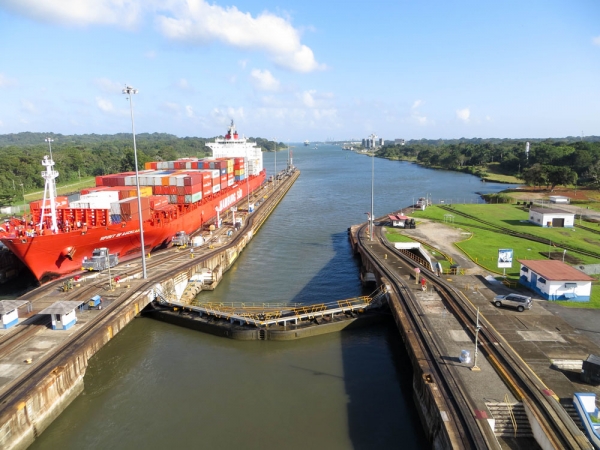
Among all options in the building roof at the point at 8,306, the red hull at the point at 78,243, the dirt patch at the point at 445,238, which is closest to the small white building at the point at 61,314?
the building roof at the point at 8,306

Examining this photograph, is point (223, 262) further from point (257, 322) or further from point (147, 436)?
point (147, 436)

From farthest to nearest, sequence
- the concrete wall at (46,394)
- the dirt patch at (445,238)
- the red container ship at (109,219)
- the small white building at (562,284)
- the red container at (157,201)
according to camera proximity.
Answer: the red container at (157,201) < the dirt patch at (445,238) < the red container ship at (109,219) < the small white building at (562,284) < the concrete wall at (46,394)

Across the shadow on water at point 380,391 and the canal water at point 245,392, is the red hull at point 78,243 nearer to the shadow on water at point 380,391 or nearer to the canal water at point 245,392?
the canal water at point 245,392

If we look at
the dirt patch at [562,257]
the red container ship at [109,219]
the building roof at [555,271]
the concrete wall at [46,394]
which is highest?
the red container ship at [109,219]

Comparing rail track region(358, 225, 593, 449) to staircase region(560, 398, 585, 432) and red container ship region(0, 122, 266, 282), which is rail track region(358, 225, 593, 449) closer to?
staircase region(560, 398, 585, 432)

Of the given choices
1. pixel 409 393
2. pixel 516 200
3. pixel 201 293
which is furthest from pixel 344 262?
pixel 516 200

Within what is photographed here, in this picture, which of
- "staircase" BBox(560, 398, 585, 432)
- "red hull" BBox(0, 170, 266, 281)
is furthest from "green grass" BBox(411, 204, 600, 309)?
"red hull" BBox(0, 170, 266, 281)

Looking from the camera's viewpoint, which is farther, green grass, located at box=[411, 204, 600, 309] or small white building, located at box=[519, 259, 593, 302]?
green grass, located at box=[411, 204, 600, 309]
